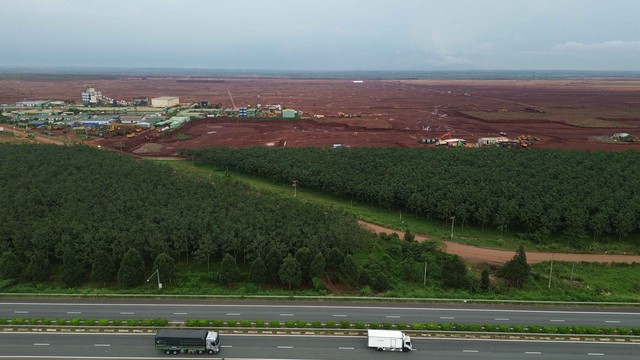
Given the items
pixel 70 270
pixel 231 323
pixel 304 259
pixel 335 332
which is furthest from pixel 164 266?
pixel 335 332

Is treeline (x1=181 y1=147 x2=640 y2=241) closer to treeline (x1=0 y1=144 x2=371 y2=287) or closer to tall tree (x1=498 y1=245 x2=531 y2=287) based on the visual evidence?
tall tree (x1=498 y1=245 x2=531 y2=287)

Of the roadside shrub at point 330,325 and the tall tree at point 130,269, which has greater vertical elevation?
the tall tree at point 130,269

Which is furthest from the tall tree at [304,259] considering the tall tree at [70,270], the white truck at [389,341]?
the tall tree at [70,270]

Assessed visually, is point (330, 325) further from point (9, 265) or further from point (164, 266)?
point (9, 265)

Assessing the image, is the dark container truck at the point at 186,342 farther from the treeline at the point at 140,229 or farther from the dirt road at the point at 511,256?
the dirt road at the point at 511,256

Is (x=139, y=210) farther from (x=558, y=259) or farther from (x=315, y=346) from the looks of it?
(x=558, y=259)

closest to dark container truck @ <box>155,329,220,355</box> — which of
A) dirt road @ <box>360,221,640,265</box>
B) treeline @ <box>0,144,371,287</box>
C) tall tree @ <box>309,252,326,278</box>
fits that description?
treeline @ <box>0,144,371,287</box>

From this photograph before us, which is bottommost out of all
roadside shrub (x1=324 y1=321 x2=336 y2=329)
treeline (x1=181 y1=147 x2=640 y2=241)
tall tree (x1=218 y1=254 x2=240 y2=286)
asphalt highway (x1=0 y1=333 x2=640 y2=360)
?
asphalt highway (x1=0 y1=333 x2=640 y2=360)

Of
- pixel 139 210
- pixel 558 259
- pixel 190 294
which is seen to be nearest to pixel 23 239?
pixel 139 210
